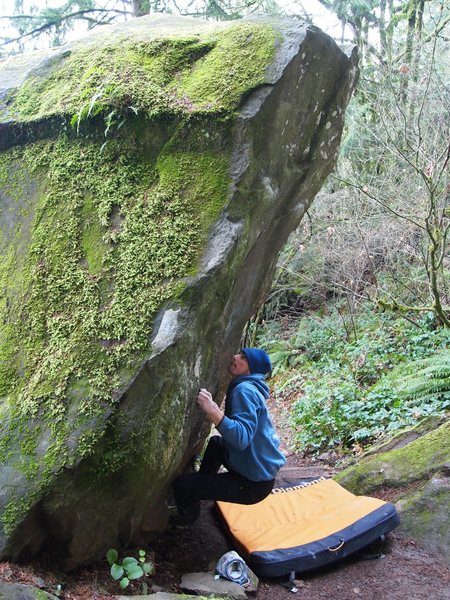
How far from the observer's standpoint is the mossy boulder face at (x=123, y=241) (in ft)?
10.1

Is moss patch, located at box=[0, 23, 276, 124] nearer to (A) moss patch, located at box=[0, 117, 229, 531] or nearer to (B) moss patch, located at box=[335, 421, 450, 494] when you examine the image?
(A) moss patch, located at box=[0, 117, 229, 531]

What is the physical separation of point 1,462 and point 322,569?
2.79 metres

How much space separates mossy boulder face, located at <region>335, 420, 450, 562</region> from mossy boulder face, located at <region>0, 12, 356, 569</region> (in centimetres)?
229

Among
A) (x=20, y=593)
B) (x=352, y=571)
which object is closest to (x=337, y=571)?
(x=352, y=571)

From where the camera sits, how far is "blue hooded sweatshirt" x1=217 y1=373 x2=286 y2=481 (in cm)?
386

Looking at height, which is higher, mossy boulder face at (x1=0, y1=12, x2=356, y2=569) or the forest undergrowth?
mossy boulder face at (x1=0, y1=12, x2=356, y2=569)

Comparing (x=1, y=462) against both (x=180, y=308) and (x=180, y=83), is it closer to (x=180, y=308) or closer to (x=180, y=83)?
(x=180, y=308)

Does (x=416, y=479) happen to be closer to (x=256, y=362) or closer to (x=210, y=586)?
(x=256, y=362)

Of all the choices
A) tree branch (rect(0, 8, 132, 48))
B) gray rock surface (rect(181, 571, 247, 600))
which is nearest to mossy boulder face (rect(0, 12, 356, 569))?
gray rock surface (rect(181, 571, 247, 600))

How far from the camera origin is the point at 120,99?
11.9 feet

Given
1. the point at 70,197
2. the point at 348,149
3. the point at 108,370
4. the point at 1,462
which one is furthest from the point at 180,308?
the point at 348,149

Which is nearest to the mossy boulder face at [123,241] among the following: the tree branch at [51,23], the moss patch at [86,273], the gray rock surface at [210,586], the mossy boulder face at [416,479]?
the moss patch at [86,273]

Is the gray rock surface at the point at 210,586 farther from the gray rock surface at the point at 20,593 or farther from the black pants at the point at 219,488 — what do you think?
the gray rock surface at the point at 20,593

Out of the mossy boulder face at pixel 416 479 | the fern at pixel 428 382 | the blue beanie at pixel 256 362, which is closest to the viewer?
the blue beanie at pixel 256 362
